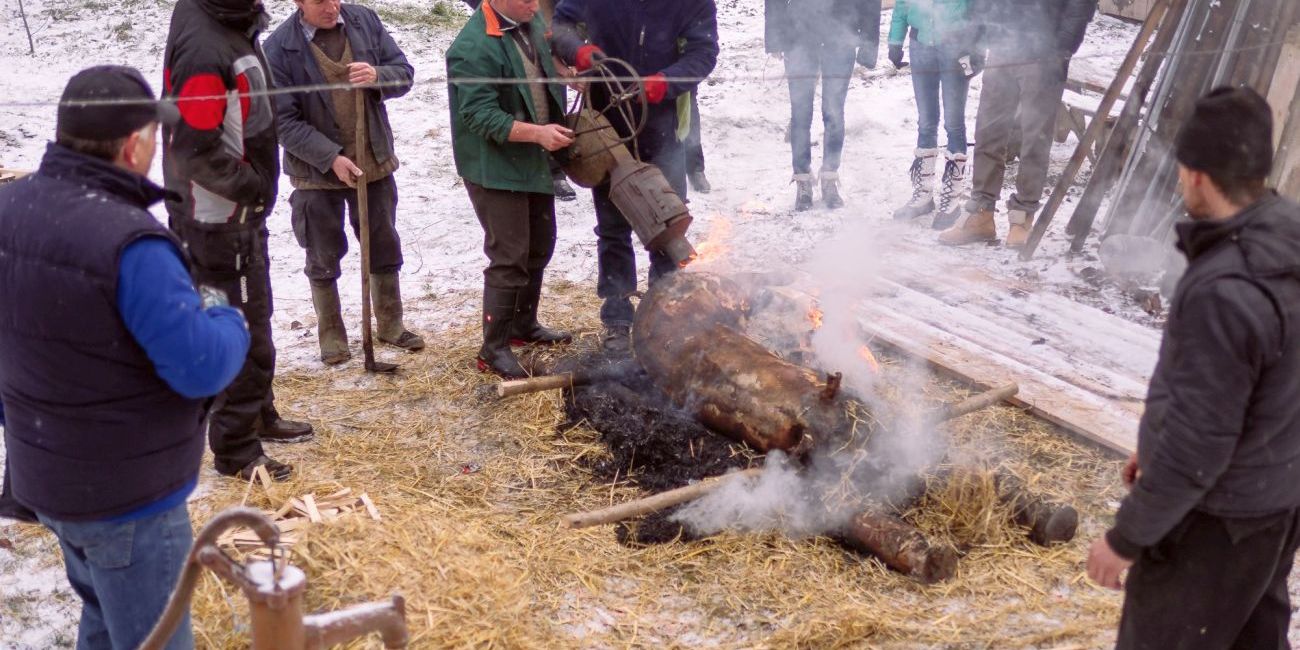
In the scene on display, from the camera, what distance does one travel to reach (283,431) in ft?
16.8

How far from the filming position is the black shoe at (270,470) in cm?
A: 464

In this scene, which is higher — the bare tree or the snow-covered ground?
the bare tree

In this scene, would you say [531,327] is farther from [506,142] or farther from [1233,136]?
[1233,136]

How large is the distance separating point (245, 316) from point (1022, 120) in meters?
5.71

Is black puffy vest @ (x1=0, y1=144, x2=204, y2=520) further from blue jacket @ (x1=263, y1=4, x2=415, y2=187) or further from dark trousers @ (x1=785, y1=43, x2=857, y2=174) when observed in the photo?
dark trousers @ (x1=785, y1=43, x2=857, y2=174)

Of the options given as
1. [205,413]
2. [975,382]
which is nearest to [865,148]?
[975,382]

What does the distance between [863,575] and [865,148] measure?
271 inches

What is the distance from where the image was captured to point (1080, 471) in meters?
4.74

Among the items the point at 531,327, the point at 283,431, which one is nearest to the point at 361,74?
the point at 531,327

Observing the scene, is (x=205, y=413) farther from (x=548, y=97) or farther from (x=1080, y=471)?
(x=1080, y=471)

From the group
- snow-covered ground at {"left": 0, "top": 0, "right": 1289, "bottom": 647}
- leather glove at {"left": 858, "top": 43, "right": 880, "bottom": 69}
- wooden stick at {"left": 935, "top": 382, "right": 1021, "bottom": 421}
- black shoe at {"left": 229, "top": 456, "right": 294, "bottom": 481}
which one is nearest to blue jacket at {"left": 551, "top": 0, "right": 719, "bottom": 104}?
snow-covered ground at {"left": 0, "top": 0, "right": 1289, "bottom": 647}

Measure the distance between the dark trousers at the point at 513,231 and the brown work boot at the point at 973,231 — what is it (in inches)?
139

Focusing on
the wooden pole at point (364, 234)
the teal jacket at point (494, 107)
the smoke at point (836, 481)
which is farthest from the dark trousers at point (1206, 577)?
the wooden pole at point (364, 234)

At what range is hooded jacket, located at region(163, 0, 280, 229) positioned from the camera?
4.09 meters
